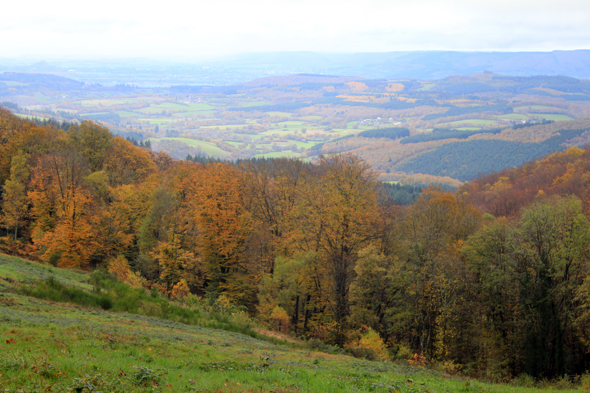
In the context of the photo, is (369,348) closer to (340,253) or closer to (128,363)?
(340,253)

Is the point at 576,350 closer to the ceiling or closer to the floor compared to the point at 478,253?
closer to the floor

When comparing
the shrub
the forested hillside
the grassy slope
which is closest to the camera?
the grassy slope

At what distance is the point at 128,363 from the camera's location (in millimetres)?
11188

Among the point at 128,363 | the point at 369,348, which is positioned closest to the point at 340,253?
the point at 369,348

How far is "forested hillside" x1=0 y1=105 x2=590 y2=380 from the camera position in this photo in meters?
29.6

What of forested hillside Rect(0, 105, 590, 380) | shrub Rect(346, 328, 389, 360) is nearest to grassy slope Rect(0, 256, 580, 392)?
shrub Rect(346, 328, 389, 360)

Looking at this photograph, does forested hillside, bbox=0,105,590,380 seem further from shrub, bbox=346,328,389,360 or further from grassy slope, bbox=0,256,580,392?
grassy slope, bbox=0,256,580,392

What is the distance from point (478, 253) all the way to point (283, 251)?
1980 centimetres

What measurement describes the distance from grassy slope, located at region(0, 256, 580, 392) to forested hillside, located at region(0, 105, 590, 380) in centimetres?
1503

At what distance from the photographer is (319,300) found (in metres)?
39.6

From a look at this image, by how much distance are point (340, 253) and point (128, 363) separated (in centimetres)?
2824

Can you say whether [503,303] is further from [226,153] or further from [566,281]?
[226,153]

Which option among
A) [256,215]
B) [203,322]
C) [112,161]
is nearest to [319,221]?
[256,215]

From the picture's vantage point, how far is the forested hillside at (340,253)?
29641mm
